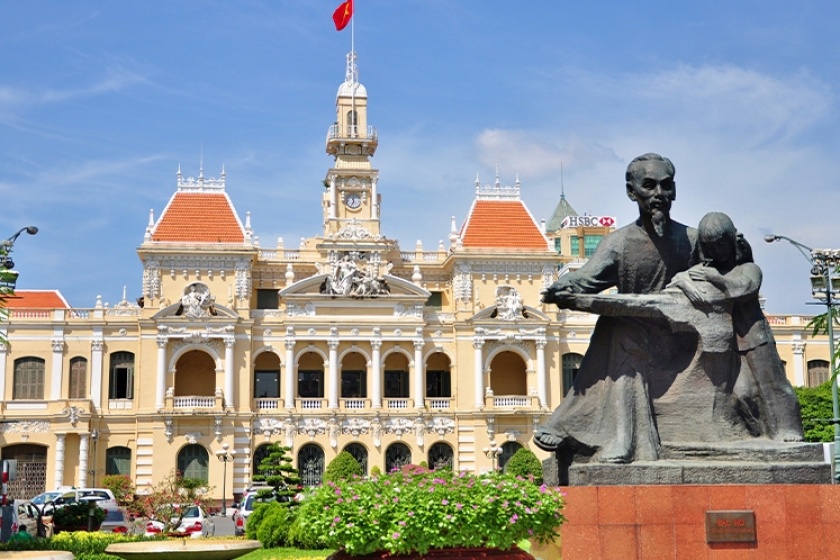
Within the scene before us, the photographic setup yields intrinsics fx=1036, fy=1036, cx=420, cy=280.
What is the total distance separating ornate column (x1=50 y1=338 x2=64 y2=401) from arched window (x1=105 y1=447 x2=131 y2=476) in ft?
12.2

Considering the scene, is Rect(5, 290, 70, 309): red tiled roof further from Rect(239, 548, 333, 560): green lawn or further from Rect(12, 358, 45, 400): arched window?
Rect(239, 548, 333, 560): green lawn

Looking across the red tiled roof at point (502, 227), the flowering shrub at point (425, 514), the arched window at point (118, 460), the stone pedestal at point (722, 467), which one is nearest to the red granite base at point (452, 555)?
the flowering shrub at point (425, 514)

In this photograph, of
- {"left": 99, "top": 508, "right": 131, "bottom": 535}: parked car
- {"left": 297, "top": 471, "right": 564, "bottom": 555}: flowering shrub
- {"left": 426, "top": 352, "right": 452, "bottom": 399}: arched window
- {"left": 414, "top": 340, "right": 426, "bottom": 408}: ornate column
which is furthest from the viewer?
{"left": 426, "top": 352, "right": 452, "bottom": 399}: arched window

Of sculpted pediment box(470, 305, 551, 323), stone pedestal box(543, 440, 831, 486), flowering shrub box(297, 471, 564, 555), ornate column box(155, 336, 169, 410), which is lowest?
flowering shrub box(297, 471, 564, 555)

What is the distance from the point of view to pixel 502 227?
5481 centimetres

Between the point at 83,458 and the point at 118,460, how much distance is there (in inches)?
81.5

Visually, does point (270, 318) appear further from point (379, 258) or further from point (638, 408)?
point (638, 408)

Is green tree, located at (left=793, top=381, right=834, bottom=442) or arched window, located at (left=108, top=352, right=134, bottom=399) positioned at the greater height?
arched window, located at (left=108, top=352, right=134, bottom=399)

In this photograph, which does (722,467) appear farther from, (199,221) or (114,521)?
(199,221)

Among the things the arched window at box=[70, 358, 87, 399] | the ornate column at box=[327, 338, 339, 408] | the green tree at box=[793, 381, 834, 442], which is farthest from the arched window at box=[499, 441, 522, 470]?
the arched window at box=[70, 358, 87, 399]

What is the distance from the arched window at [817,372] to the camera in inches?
2194

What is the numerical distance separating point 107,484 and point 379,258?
1666 centimetres

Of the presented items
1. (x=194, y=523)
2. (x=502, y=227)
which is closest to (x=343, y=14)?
(x=502, y=227)

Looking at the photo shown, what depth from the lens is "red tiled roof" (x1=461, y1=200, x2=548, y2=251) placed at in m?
53.8
